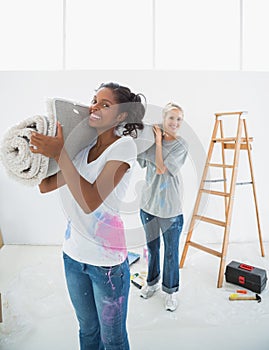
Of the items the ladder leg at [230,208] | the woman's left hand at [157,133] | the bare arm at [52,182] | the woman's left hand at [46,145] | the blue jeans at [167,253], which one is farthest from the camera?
the ladder leg at [230,208]

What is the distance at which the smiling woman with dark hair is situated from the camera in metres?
0.76

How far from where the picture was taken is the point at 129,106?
0.81m

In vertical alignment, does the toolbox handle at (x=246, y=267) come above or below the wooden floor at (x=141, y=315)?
above

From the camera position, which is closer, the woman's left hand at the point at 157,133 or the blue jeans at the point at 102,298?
the blue jeans at the point at 102,298

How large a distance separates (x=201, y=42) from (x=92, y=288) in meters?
1.12

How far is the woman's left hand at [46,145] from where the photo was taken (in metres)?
0.68

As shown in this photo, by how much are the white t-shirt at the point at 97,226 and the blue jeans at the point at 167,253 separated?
0.33 metres

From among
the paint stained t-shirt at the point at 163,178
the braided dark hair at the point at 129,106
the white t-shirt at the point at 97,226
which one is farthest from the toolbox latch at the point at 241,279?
the braided dark hair at the point at 129,106

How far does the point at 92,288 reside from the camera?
851 millimetres

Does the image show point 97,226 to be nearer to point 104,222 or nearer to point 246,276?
point 104,222

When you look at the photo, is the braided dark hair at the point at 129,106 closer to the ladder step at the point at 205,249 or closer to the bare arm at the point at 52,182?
the bare arm at the point at 52,182

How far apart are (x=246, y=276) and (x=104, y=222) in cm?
87

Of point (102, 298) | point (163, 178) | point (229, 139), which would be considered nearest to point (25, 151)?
point (102, 298)

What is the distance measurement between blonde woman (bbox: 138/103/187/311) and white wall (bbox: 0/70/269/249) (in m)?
0.30
